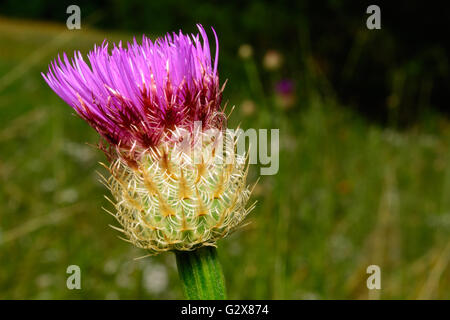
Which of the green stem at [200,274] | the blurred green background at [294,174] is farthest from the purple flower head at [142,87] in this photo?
the green stem at [200,274]

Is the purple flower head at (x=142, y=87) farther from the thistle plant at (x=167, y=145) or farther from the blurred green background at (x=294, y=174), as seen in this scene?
the blurred green background at (x=294, y=174)

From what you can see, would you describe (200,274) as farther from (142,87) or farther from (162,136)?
(142,87)

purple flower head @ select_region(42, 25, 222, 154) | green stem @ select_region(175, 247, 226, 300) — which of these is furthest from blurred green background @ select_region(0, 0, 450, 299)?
green stem @ select_region(175, 247, 226, 300)

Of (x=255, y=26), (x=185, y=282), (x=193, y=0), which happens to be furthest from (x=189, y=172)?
(x=193, y=0)

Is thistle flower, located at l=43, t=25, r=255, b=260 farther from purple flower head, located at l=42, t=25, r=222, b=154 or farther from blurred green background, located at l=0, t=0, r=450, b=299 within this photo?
blurred green background, located at l=0, t=0, r=450, b=299
